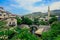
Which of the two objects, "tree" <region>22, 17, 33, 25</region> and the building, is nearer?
the building

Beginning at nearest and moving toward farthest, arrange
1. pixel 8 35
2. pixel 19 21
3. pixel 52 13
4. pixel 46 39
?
pixel 46 39 < pixel 8 35 < pixel 19 21 < pixel 52 13

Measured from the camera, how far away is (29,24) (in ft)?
17.6

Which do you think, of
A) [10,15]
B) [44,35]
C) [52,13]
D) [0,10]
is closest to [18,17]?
[10,15]

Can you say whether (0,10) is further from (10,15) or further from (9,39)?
(9,39)

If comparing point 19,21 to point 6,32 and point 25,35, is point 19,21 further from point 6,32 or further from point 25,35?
point 25,35

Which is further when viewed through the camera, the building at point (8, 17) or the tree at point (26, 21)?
the tree at point (26, 21)

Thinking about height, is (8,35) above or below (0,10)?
below

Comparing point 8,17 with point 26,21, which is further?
point 8,17

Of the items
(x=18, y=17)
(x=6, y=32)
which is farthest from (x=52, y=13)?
(x=6, y=32)

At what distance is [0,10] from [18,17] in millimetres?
917

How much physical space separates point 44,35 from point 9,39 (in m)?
0.64

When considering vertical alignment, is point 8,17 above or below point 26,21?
above

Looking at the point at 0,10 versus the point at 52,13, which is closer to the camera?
the point at 0,10

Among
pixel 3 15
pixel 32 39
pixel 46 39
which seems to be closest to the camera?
pixel 32 39
